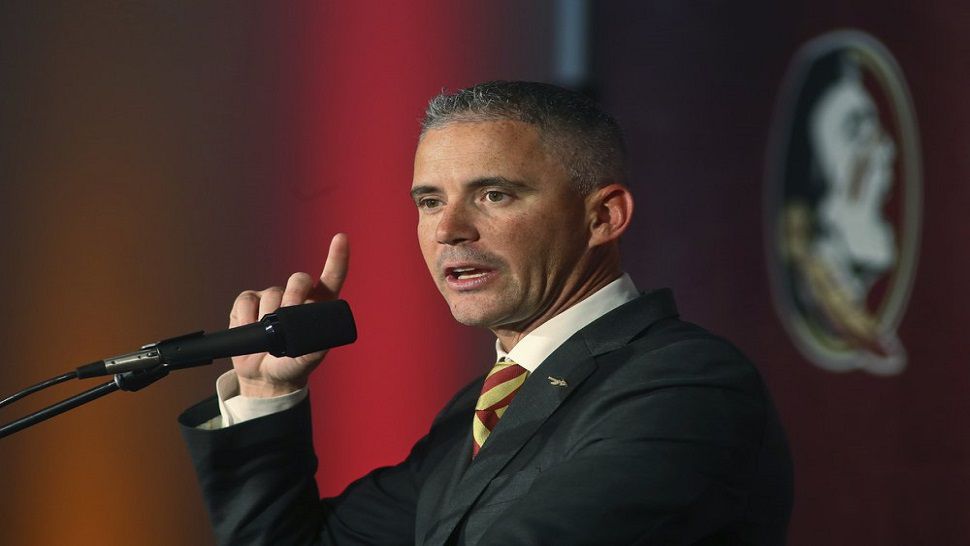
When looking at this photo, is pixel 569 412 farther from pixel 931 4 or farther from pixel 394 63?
pixel 931 4

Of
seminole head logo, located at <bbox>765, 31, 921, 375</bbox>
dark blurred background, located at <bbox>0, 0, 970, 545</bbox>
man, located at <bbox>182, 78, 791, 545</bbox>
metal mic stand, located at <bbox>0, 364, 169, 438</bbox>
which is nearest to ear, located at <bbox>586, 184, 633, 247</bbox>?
man, located at <bbox>182, 78, 791, 545</bbox>

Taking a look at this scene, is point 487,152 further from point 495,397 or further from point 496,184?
point 495,397

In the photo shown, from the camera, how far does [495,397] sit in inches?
66.4

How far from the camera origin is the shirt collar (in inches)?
66.9

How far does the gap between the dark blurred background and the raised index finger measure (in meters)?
0.58

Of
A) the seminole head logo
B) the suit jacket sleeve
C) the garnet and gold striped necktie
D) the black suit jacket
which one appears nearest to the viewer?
the black suit jacket

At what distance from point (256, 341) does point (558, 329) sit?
539 millimetres

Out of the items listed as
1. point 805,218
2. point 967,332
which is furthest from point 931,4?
point 967,332

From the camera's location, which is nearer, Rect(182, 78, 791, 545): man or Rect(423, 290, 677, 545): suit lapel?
Rect(182, 78, 791, 545): man

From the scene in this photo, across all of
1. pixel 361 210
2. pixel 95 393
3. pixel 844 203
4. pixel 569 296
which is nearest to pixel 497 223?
pixel 569 296

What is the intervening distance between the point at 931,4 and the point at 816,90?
38 centimetres

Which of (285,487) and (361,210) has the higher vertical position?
(361,210)

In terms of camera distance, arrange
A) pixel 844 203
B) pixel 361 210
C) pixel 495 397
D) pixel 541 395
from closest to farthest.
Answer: pixel 541 395
pixel 495 397
pixel 361 210
pixel 844 203

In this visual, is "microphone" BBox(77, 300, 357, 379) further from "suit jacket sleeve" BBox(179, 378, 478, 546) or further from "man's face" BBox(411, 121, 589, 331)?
"suit jacket sleeve" BBox(179, 378, 478, 546)
